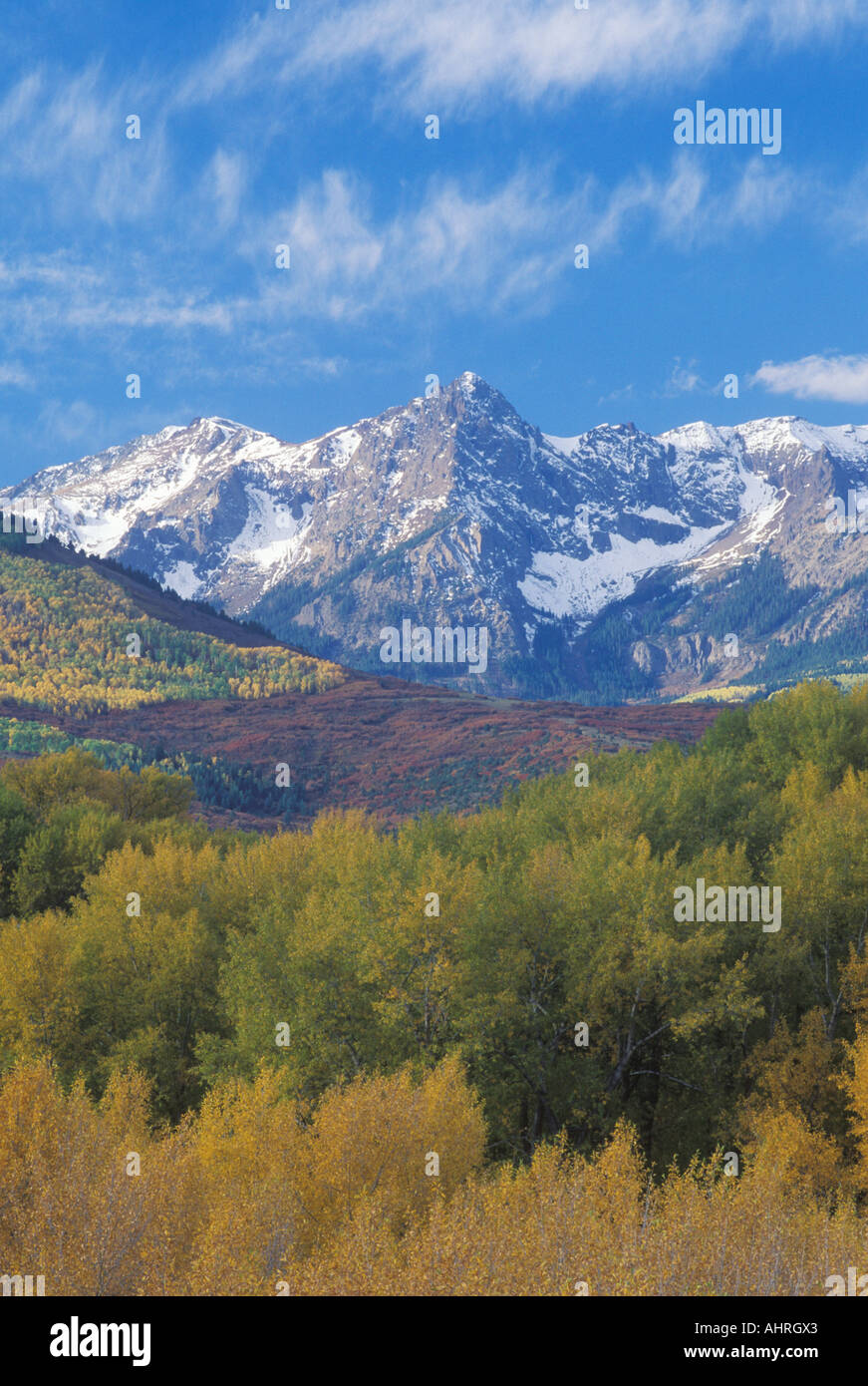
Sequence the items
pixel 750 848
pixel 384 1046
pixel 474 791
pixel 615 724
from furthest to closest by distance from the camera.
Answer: pixel 615 724 < pixel 474 791 < pixel 750 848 < pixel 384 1046

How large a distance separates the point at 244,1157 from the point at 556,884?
17.9 metres

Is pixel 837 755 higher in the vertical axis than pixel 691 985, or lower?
higher

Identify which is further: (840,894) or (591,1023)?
(840,894)

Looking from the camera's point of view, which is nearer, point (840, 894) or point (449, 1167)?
point (449, 1167)

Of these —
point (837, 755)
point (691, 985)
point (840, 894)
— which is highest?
point (837, 755)

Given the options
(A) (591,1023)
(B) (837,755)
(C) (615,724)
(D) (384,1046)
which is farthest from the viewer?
(C) (615,724)

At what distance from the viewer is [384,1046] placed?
115 feet

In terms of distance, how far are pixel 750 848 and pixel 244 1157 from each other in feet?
117
